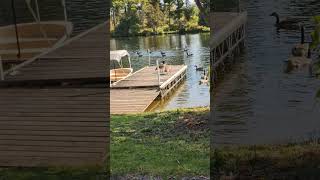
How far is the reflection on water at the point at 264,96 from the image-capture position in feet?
10.9

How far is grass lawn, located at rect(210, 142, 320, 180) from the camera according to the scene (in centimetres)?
342

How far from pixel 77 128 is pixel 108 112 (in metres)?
0.28

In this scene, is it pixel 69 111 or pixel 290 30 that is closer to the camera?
pixel 290 30

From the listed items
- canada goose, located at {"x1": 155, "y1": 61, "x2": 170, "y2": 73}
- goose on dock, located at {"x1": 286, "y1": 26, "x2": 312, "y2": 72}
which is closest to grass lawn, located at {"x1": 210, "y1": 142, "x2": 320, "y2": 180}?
goose on dock, located at {"x1": 286, "y1": 26, "x2": 312, "y2": 72}

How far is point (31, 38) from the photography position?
12.0ft

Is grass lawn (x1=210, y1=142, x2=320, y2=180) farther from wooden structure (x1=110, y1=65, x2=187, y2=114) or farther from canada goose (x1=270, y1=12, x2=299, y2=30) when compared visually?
canada goose (x1=270, y1=12, x2=299, y2=30)

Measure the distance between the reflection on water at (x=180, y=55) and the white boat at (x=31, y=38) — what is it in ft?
1.41

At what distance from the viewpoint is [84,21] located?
3.56 meters

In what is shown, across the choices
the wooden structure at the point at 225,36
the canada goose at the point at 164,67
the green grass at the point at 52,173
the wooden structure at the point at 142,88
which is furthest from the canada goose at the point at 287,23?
the green grass at the point at 52,173

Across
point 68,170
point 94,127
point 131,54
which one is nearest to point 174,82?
point 131,54

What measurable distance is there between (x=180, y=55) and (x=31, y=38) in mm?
1114

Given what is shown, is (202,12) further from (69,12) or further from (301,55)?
(69,12)

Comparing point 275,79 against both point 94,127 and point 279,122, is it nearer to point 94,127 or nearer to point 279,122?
point 279,122

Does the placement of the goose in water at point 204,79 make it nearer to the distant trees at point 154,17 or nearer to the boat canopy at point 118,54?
the distant trees at point 154,17
